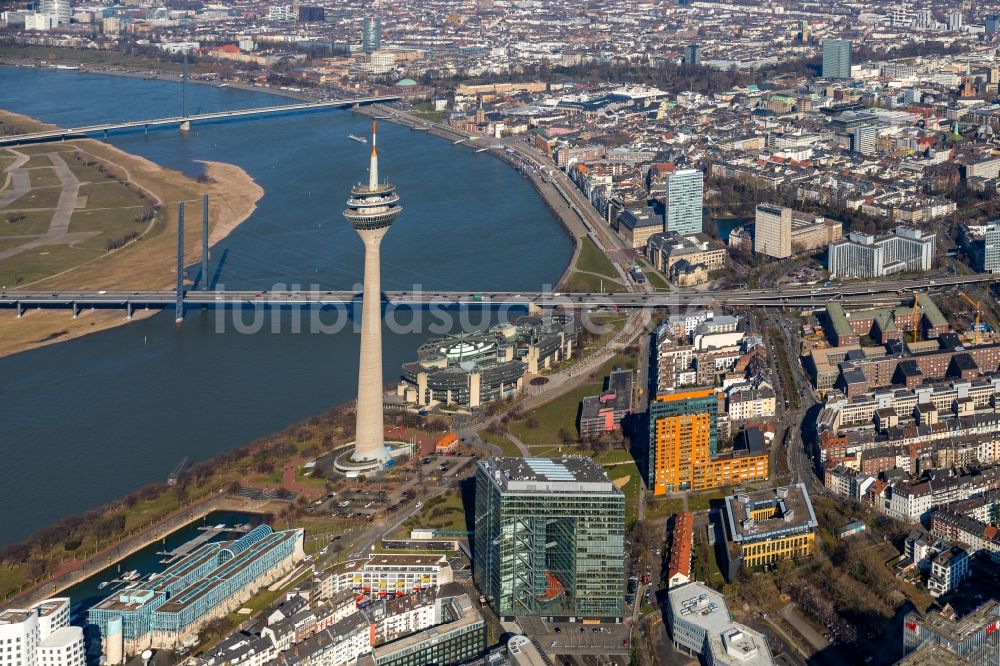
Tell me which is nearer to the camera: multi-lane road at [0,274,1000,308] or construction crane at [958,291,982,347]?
construction crane at [958,291,982,347]

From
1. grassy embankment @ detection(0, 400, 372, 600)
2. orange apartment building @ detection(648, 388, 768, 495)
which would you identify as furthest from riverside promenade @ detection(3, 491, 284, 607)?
orange apartment building @ detection(648, 388, 768, 495)

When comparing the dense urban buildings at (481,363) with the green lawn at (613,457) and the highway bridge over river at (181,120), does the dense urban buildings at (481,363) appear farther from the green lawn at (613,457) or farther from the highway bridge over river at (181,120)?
the highway bridge over river at (181,120)

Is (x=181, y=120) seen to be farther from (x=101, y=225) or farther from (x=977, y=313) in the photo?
(x=977, y=313)

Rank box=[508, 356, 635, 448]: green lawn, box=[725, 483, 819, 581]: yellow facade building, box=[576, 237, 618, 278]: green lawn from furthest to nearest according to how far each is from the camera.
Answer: box=[576, 237, 618, 278]: green lawn, box=[508, 356, 635, 448]: green lawn, box=[725, 483, 819, 581]: yellow facade building

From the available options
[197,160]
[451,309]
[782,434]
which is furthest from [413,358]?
[197,160]

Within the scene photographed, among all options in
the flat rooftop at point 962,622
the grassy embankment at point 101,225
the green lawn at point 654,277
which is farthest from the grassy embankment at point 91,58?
the flat rooftop at point 962,622

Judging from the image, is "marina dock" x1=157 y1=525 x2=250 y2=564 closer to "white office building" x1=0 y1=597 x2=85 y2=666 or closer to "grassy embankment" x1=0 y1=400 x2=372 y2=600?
"grassy embankment" x1=0 y1=400 x2=372 y2=600
